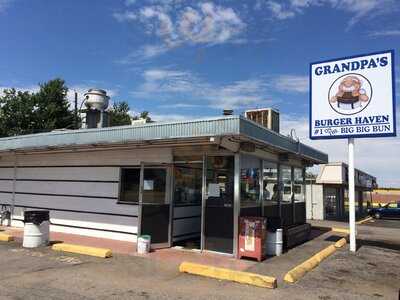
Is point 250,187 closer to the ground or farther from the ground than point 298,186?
closer to the ground

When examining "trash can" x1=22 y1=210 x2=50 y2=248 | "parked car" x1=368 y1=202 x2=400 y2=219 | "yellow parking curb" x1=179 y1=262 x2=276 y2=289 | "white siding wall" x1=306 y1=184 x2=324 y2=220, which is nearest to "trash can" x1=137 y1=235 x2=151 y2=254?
"yellow parking curb" x1=179 y1=262 x2=276 y2=289

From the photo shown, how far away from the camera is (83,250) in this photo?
37.0ft

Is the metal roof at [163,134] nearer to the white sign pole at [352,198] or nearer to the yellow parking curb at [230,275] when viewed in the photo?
the white sign pole at [352,198]

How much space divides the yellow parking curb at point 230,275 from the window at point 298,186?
26.4ft

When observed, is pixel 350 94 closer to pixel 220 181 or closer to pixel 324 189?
pixel 220 181

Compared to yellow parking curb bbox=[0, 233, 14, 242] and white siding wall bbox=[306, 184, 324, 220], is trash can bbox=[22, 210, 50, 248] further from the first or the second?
white siding wall bbox=[306, 184, 324, 220]

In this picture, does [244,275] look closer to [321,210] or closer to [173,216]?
[173,216]

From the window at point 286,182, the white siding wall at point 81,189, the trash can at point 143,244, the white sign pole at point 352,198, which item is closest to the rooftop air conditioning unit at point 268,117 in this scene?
the window at point 286,182

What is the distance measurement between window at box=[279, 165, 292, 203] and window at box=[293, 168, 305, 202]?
0.59 meters

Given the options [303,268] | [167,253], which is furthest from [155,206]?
[303,268]

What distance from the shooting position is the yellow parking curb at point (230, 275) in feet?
26.9

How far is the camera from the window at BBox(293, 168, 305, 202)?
16.6 meters

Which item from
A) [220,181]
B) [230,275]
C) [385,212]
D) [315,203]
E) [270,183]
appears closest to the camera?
[230,275]

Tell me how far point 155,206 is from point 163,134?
2172 millimetres
